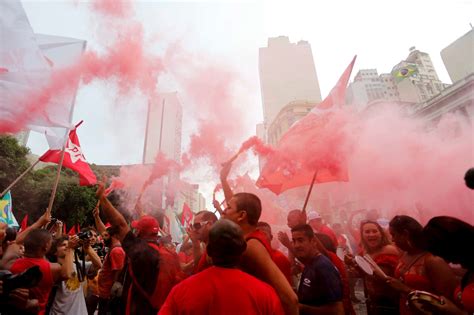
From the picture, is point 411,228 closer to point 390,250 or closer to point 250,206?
point 390,250

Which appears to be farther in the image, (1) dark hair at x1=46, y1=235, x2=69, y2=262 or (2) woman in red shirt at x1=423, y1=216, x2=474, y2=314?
(1) dark hair at x1=46, y1=235, x2=69, y2=262

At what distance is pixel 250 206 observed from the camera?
272cm

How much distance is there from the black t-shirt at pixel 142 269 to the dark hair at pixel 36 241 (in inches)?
44.3

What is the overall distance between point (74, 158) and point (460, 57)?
44.8 m

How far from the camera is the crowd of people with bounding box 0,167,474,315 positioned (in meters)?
1.90

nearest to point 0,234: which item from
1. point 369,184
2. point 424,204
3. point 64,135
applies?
point 64,135

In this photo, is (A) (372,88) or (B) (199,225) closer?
(B) (199,225)

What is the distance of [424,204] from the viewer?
844cm

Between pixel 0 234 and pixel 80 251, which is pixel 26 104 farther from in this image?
pixel 80 251

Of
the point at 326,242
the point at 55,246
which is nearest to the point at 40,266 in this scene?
the point at 55,246

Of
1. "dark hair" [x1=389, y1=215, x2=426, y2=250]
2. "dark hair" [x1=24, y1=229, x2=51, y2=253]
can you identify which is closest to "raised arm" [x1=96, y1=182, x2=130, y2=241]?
"dark hair" [x1=24, y1=229, x2=51, y2=253]

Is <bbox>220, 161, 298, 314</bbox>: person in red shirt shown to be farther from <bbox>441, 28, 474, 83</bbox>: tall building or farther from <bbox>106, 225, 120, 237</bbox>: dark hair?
<bbox>441, 28, 474, 83</bbox>: tall building

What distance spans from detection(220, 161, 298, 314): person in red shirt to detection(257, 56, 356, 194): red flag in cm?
332

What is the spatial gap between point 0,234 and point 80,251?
1.75 m
